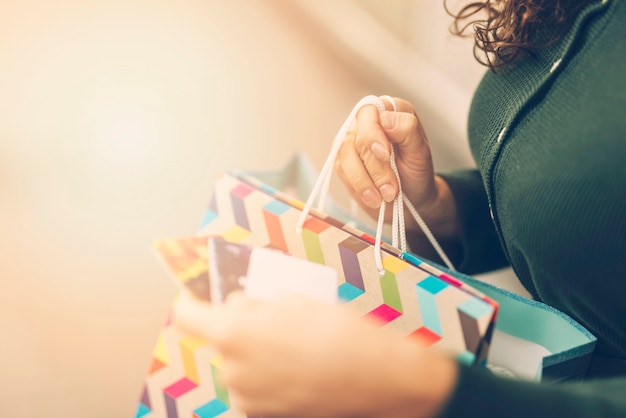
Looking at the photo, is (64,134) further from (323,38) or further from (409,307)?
(409,307)

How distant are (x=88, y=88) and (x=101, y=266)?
319 mm

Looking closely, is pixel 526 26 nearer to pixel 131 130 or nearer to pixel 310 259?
pixel 310 259

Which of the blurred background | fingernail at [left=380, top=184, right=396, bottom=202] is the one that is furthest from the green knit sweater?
the blurred background

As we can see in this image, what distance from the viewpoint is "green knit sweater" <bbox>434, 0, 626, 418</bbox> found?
0.31 metres

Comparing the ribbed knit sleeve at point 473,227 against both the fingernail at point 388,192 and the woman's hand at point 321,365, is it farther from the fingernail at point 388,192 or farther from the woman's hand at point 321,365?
the woman's hand at point 321,365

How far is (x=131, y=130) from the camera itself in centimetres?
89

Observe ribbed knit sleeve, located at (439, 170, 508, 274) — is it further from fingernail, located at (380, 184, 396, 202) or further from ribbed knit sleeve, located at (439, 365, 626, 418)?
ribbed knit sleeve, located at (439, 365, 626, 418)

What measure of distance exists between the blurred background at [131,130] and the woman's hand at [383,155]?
1.41 feet

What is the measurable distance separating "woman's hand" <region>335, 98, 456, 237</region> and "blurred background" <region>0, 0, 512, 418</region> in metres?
0.43

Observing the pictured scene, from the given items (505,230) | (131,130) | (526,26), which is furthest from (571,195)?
(131,130)

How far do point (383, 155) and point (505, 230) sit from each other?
15cm

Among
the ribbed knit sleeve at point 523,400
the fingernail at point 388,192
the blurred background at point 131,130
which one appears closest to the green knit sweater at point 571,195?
the ribbed knit sleeve at point 523,400

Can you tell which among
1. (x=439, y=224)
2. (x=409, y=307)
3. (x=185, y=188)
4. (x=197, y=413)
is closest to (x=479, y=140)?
(x=439, y=224)

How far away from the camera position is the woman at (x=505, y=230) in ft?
0.89
